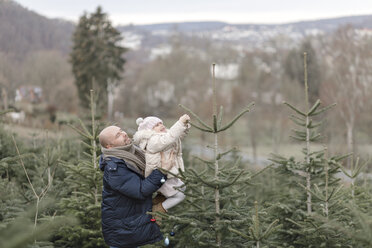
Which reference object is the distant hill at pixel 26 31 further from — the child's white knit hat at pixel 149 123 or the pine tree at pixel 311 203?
the child's white knit hat at pixel 149 123

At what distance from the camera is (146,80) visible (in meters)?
59.3

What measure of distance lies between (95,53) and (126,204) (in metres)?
32.2

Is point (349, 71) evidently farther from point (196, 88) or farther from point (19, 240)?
point (19, 240)

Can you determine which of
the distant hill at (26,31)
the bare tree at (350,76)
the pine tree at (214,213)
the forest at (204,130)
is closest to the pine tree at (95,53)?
the forest at (204,130)

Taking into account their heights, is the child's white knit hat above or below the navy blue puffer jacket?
above

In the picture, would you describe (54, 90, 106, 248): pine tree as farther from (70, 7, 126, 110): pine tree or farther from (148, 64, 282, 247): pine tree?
(70, 7, 126, 110): pine tree

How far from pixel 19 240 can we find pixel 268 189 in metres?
9.06

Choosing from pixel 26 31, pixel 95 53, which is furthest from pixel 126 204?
pixel 95 53

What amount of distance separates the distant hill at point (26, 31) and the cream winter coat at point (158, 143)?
20.0 m

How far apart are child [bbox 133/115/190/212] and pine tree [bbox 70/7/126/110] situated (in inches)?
1145

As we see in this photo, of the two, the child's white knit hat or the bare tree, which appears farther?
the bare tree

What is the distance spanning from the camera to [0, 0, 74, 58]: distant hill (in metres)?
23.8

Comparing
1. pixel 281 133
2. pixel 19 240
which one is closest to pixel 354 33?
pixel 281 133

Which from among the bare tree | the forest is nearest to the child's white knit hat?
the forest
